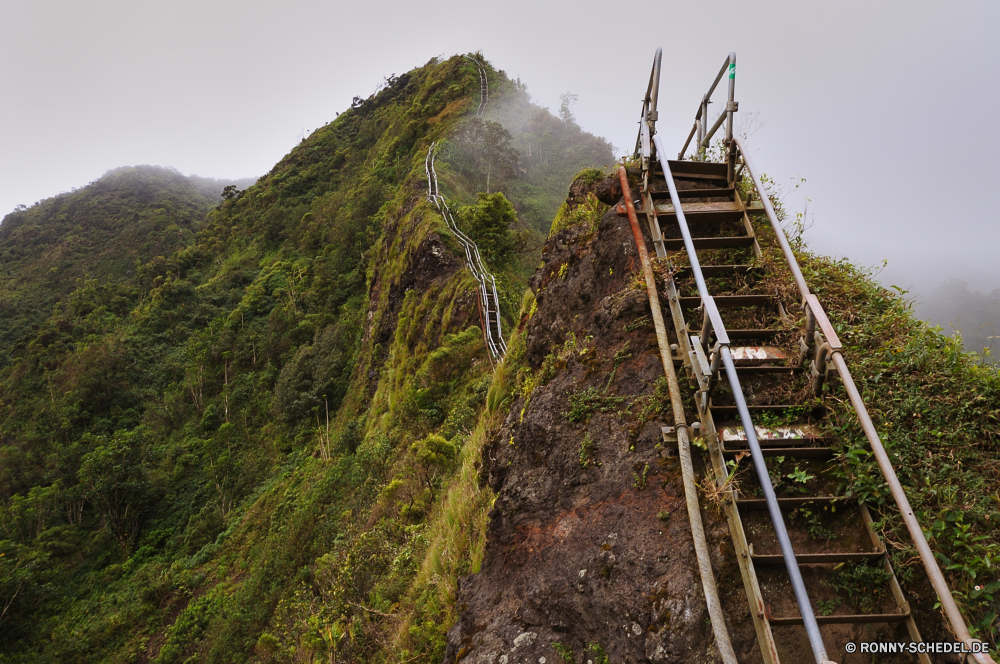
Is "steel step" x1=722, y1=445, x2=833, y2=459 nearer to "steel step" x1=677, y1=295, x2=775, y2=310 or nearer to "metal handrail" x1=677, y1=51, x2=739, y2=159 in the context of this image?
"steel step" x1=677, y1=295, x2=775, y2=310

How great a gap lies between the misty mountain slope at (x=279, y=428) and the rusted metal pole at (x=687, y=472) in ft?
7.44

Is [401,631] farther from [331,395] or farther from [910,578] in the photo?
[331,395]

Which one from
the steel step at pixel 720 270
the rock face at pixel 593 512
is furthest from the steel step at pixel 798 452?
the steel step at pixel 720 270

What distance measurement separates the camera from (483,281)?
13469 millimetres

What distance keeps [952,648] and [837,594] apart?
406 millimetres

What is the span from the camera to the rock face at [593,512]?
8.52ft

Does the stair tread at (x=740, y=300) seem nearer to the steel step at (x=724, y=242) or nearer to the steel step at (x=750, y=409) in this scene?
the steel step at (x=724, y=242)

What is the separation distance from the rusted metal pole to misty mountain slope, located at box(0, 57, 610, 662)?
89.3 inches

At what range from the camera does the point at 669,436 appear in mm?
3020

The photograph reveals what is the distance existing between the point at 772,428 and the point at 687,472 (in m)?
0.54

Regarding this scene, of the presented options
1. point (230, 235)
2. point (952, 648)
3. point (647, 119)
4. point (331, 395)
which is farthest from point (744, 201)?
point (230, 235)

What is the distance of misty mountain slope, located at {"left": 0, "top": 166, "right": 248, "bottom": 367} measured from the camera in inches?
1631
